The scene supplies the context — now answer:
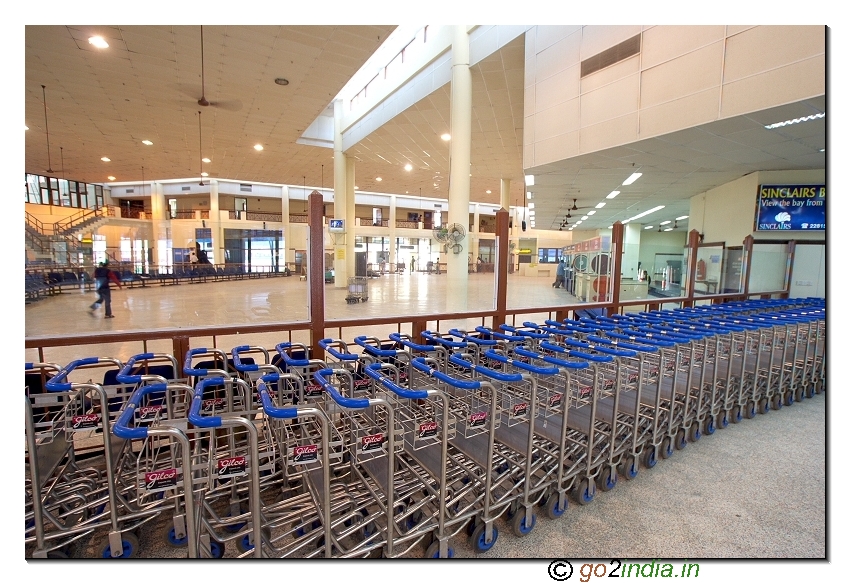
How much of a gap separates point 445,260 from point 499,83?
4478 mm

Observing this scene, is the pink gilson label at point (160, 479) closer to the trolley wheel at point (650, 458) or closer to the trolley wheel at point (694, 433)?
the trolley wheel at point (650, 458)

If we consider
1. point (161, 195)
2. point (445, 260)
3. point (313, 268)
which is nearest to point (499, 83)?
point (445, 260)

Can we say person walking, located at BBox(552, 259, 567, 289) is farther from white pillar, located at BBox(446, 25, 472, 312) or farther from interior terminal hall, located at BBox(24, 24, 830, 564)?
white pillar, located at BBox(446, 25, 472, 312)

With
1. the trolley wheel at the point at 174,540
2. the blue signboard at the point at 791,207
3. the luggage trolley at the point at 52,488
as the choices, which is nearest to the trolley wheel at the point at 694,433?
the trolley wheel at the point at 174,540

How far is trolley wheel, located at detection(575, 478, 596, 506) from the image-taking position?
2600 mm

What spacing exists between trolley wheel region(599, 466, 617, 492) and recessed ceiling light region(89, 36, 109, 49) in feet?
31.5

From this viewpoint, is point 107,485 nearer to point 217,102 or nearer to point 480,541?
point 480,541

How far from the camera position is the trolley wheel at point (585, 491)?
2.60 meters

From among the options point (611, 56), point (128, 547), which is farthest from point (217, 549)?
point (611, 56)

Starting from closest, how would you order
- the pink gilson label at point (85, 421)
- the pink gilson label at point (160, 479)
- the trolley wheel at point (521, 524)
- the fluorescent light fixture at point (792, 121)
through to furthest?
the pink gilson label at point (160, 479) < the pink gilson label at point (85, 421) < the trolley wheel at point (521, 524) < the fluorescent light fixture at point (792, 121)

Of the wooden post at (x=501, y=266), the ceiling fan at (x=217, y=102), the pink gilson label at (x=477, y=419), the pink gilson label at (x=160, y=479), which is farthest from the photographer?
the ceiling fan at (x=217, y=102)

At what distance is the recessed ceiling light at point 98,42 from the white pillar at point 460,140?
20.9ft

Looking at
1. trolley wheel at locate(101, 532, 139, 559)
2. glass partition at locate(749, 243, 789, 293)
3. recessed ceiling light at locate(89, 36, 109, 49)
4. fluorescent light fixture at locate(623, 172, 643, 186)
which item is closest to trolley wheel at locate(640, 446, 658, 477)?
trolley wheel at locate(101, 532, 139, 559)

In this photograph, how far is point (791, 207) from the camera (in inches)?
328
